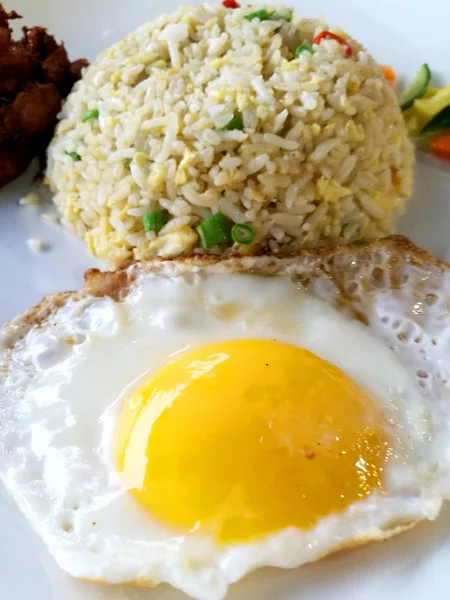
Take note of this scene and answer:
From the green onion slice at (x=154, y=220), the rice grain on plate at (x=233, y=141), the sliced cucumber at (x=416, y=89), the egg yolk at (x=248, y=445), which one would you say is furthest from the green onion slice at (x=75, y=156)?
the sliced cucumber at (x=416, y=89)

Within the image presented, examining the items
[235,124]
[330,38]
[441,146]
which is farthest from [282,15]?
[441,146]

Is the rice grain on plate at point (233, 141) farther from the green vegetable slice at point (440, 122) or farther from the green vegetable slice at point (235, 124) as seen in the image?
the green vegetable slice at point (440, 122)

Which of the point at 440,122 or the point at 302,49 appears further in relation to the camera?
the point at 440,122

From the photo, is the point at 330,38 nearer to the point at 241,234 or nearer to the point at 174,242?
the point at 241,234

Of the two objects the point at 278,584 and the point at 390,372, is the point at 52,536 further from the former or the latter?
the point at 390,372

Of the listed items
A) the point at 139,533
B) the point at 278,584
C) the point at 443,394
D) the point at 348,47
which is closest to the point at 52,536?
the point at 139,533

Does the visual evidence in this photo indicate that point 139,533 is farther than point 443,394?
No
